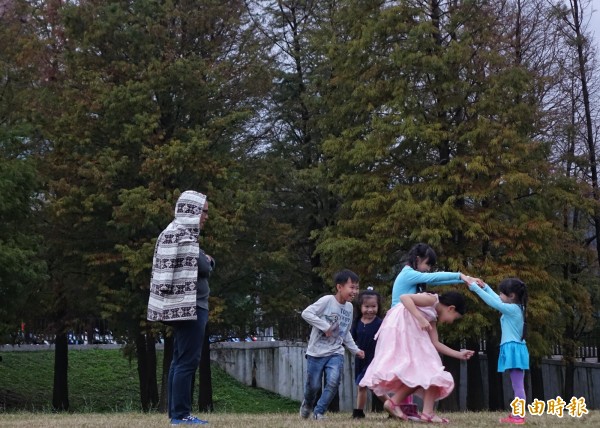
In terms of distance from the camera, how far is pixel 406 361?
952 centimetres

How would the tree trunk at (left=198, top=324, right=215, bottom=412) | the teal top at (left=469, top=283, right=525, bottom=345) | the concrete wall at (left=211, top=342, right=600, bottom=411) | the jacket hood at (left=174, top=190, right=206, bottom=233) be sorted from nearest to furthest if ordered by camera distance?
the jacket hood at (left=174, top=190, right=206, bottom=233), the teal top at (left=469, top=283, right=525, bottom=345), the tree trunk at (left=198, top=324, right=215, bottom=412), the concrete wall at (left=211, top=342, right=600, bottom=411)

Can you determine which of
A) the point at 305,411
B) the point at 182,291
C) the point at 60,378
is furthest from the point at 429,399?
the point at 60,378

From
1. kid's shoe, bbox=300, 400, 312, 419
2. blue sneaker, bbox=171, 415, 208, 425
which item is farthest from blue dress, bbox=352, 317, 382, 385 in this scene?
blue sneaker, bbox=171, 415, 208, 425

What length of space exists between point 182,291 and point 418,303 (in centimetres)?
240

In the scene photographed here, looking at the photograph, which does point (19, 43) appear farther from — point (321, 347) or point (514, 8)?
point (321, 347)

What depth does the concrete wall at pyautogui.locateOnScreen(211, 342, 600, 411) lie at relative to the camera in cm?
3019

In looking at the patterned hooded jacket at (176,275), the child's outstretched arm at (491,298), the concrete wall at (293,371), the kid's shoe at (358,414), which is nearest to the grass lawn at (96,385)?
the concrete wall at (293,371)

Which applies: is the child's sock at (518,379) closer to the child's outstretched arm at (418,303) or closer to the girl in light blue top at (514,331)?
the girl in light blue top at (514,331)

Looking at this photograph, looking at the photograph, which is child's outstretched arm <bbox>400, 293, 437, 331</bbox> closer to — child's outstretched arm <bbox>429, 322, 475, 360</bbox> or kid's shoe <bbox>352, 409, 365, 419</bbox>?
child's outstretched arm <bbox>429, 322, 475, 360</bbox>

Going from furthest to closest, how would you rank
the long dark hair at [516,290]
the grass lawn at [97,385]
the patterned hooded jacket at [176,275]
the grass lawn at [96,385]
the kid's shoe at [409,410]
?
the grass lawn at [96,385]
the grass lawn at [97,385]
the long dark hair at [516,290]
the kid's shoe at [409,410]
the patterned hooded jacket at [176,275]

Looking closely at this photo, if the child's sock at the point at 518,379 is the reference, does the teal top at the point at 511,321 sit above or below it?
above

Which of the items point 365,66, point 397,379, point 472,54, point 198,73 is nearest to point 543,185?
point 472,54

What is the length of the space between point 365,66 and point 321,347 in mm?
15379

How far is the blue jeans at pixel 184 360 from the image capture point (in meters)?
9.16
